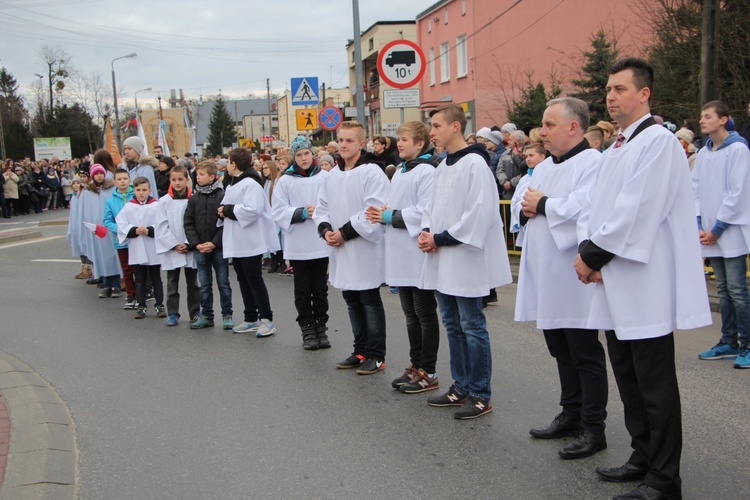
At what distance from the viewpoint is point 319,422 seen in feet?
18.6

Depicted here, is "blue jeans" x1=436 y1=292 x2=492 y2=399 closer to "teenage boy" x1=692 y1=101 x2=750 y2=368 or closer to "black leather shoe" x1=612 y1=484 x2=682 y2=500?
"black leather shoe" x1=612 y1=484 x2=682 y2=500

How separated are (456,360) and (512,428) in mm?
721

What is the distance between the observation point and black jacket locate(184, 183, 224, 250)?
8914 mm

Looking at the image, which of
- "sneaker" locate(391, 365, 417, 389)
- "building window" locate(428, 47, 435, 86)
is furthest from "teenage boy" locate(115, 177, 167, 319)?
"building window" locate(428, 47, 435, 86)

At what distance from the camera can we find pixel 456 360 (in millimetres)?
5852

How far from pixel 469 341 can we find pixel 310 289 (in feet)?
8.68

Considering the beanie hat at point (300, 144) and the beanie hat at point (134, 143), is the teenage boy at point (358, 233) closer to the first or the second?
the beanie hat at point (300, 144)

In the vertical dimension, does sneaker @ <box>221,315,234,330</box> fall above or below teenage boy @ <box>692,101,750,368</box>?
below

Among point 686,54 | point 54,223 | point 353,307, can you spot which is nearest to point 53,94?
point 54,223

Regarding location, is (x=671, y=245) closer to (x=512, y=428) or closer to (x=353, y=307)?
(x=512, y=428)

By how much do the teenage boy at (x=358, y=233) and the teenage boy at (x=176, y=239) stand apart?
2.88 meters

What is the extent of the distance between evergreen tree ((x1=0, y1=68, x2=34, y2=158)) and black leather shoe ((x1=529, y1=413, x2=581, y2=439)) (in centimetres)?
6072

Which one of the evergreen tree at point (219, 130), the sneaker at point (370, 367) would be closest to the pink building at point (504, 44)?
the sneaker at point (370, 367)

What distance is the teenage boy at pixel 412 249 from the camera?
20.4ft
